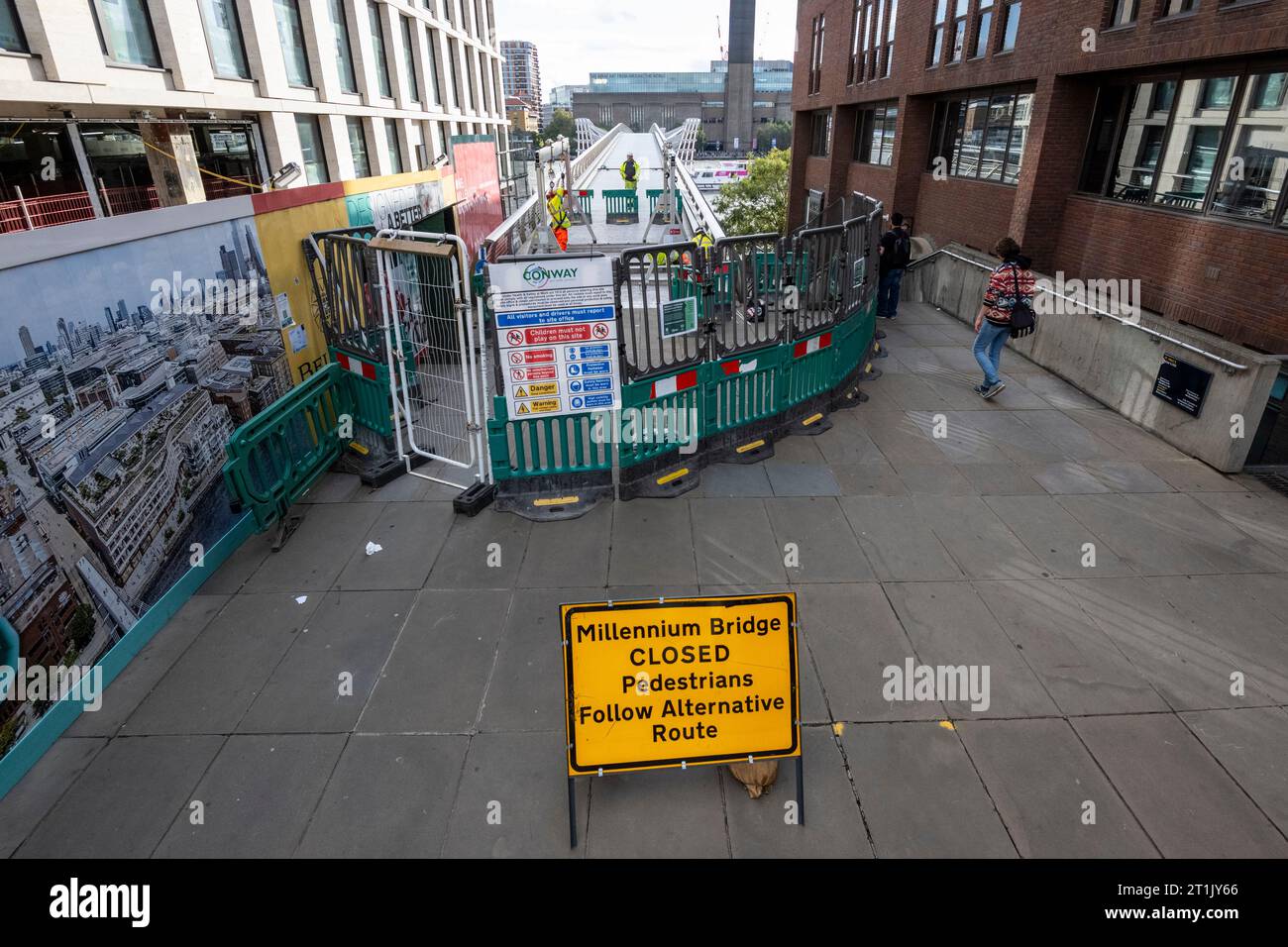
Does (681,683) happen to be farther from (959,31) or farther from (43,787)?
(959,31)

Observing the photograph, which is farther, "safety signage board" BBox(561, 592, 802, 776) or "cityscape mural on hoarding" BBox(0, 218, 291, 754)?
"cityscape mural on hoarding" BBox(0, 218, 291, 754)

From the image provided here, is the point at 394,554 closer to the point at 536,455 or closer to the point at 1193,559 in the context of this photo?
the point at 536,455

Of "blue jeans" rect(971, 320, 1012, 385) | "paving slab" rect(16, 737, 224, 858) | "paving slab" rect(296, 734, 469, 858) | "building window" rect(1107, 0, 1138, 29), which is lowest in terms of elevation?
"paving slab" rect(16, 737, 224, 858)

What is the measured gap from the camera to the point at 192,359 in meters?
6.00

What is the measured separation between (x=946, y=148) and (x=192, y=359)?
18.1 metres

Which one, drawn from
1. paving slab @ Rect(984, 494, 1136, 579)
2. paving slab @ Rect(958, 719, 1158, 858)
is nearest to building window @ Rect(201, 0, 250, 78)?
paving slab @ Rect(984, 494, 1136, 579)

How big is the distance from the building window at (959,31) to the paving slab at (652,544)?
1481cm

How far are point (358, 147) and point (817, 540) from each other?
1827 cm

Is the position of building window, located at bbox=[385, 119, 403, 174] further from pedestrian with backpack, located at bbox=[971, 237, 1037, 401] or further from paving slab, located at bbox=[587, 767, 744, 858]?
paving slab, located at bbox=[587, 767, 744, 858]

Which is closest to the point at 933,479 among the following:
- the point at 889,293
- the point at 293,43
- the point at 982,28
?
the point at 889,293

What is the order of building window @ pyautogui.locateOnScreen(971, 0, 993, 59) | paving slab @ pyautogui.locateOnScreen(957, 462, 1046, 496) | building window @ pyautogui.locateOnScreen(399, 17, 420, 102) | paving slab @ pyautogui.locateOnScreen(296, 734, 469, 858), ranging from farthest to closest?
building window @ pyautogui.locateOnScreen(399, 17, 420, 102) < building window @ pyautogui.locateOnScreen(971, 0, 993, 59) < paving slab @ pyautogui.locateOnScreen(957, 462, 1046, 496) < paving slab @ pyautogui.locateOnScreen(296, 734, 469, 858)

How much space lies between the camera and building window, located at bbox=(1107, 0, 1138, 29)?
10.2 metres

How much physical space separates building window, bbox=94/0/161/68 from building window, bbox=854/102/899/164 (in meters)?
17.7
